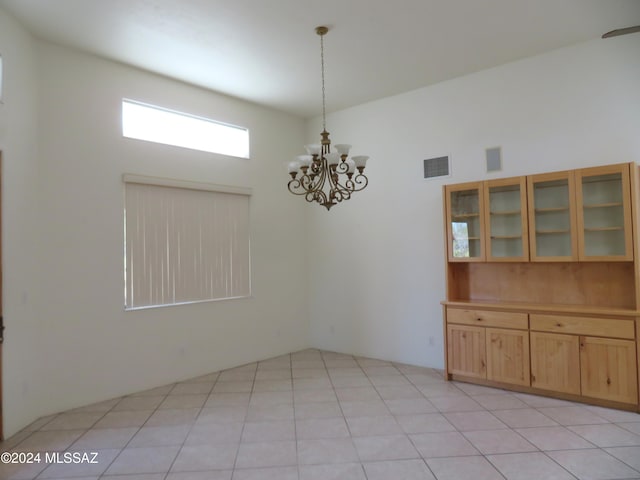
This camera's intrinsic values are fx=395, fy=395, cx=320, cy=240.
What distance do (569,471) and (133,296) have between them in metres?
4.18

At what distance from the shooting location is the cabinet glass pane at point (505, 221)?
4.24 m

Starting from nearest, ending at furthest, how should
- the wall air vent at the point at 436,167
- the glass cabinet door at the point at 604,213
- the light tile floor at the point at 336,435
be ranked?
the light tile floor at the point at 336,435
the glass cabinet door at the point at 604,213
the wall air vent at the point at 436,167

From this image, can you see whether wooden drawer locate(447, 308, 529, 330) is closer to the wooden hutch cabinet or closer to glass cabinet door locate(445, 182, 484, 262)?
the wooden hutch cabinet

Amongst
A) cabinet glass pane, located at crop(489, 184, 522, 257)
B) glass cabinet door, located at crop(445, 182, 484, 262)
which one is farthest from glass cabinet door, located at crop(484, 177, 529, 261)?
glass cabinet door, located at crop(445, 182, 484, 262)

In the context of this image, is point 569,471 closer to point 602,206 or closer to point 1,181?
point 602,206

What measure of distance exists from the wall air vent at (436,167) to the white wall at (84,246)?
257 centimetres

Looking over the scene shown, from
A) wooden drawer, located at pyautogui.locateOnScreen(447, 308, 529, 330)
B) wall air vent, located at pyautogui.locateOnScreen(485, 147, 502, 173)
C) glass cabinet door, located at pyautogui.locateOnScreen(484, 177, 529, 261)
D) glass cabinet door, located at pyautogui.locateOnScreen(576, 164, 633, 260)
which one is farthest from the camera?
wall air vent, located at pyautogui.locateOnScreen(485, 147, 502, 173)

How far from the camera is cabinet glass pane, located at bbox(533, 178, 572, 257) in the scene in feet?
13.0

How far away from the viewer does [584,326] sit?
3.69 m

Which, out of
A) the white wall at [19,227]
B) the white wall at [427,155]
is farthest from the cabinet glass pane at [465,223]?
the white wall at [19,227]

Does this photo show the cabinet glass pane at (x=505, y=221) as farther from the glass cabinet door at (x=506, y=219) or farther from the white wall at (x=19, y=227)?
the white wall at (x=19, y=227)

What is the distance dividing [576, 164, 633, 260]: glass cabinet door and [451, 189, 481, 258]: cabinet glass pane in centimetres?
98

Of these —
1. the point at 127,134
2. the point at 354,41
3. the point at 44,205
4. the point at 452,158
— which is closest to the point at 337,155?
the point at 354,41

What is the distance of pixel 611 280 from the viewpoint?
3.87m
